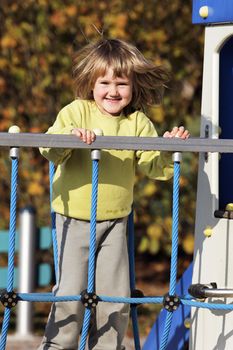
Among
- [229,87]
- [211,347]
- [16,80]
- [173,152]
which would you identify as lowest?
[211,347]

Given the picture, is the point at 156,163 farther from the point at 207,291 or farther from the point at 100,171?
the point at 207,291

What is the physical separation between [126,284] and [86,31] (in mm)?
4289

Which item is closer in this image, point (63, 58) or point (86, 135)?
point (86, 135)

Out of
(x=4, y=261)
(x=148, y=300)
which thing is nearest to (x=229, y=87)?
(x=148, y=300)

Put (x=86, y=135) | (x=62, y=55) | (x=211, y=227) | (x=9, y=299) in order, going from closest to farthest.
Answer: (x=86, y=135)
(x=9, y=299)
(x=211, y=227)
(x=62, y=55)

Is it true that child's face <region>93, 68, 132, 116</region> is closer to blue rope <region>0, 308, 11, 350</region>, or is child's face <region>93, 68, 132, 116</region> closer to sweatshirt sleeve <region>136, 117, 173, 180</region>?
sweatshirt sleeve <region>136, 117, 173, 180</region>

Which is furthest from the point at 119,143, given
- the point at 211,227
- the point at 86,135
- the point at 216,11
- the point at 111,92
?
the point at 216,11

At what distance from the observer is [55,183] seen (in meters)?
4.99

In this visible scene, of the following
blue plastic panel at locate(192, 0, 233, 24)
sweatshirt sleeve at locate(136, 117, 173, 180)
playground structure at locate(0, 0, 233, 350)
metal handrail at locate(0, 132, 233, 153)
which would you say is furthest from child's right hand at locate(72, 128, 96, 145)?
blue plastic panel at locate(192, 0, 233, 24)

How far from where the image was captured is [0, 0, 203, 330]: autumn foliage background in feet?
29.3

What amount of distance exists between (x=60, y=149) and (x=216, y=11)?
98 cm

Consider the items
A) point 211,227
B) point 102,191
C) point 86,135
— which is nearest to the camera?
point 86,135

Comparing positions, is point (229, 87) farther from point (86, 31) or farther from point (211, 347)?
point (86, 31)

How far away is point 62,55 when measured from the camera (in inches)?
359
